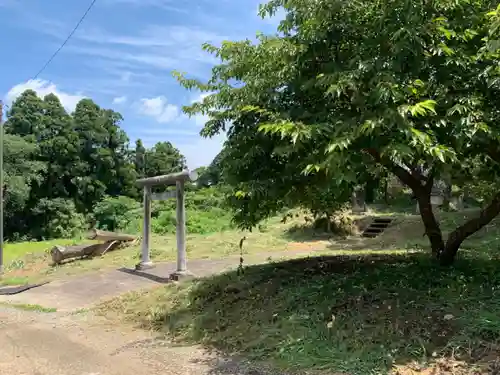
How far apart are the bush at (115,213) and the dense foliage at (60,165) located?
0.24 m

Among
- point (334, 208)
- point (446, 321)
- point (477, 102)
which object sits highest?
point (477, 102)

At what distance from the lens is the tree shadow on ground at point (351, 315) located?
5141mm

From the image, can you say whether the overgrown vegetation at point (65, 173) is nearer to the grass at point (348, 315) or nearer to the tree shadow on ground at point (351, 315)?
the grass at point (348, 315)

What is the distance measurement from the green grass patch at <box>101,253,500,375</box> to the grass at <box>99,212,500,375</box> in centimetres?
1

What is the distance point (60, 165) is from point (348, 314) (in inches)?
1224

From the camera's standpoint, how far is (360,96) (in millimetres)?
5207

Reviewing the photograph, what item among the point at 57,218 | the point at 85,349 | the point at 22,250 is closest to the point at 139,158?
the point at 57,218

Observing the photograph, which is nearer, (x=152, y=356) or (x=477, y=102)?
(x=477, y=102)

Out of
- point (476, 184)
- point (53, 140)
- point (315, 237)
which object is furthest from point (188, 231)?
point (476, 184)

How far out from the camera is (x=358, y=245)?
52.5ft

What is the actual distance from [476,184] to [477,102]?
3549 millimetres

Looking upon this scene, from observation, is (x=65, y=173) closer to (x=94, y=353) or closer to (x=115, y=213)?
(x=115, y=213)

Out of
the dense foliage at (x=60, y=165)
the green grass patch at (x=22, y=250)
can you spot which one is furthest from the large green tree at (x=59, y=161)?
the green grass patch at (x=22, y=250)

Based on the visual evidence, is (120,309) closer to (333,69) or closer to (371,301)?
(371,301)
